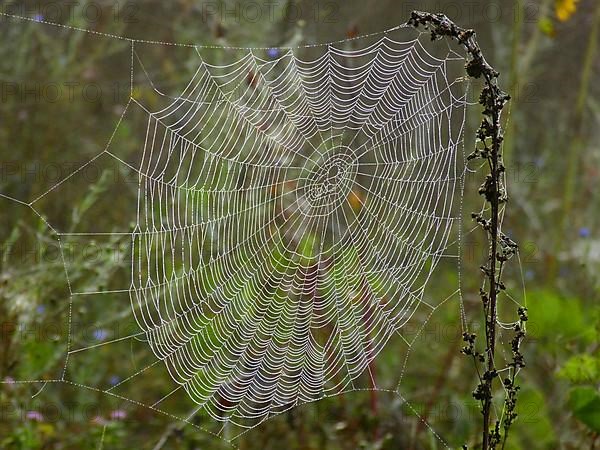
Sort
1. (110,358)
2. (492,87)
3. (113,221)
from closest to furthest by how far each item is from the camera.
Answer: (492,87)
(110,358)
(113,221)

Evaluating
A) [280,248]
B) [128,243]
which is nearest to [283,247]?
[280,248]

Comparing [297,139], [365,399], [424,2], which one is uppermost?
[424,2]

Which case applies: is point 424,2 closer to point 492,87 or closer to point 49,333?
point 49,333

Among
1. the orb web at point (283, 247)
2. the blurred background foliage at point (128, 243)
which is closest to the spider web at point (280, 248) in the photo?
the orb web at point (283, 247)

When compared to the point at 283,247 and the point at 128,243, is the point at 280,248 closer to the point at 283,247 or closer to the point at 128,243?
the point at 283,247

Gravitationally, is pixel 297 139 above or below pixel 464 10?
below

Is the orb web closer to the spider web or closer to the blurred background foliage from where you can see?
the spider web

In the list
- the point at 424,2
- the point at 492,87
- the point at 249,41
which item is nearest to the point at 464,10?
the point at 424,2

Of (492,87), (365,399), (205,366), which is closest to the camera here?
(492,87)

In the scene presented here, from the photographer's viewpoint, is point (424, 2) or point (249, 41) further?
point (424, 2)

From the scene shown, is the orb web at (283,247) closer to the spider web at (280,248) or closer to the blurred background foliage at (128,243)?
the spider web at (280,248)
